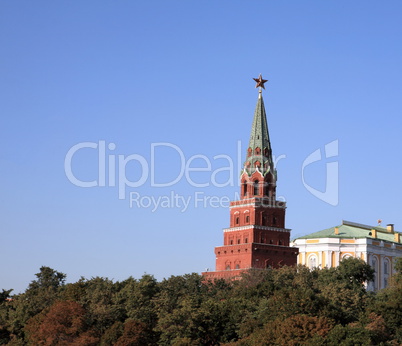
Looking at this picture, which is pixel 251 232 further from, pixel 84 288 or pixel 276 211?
pixel 84 288

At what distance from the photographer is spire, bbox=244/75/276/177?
130 metres

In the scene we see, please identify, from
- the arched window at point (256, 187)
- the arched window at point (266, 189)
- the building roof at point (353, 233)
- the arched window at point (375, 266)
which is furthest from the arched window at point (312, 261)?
the arched window at point (256, 187)

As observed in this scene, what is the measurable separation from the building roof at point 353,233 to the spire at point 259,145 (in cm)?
1870

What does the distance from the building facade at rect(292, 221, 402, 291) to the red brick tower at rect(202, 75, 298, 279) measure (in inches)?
469

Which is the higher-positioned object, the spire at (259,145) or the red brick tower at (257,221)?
the spire at (259,145)

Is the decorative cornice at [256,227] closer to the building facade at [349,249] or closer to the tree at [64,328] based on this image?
the building facade at [349,249]

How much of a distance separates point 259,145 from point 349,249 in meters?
23.4

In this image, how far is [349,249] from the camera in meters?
140

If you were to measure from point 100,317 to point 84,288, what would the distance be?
1582cm

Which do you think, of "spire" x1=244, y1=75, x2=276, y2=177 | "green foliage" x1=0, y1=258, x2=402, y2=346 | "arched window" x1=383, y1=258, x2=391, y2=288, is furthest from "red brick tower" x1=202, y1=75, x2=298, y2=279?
"arched window" x1=383, y1=258, x2=391, y2=288

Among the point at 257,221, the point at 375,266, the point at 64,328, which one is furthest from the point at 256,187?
the point at 64,328

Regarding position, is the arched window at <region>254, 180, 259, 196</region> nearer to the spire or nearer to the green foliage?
the spire

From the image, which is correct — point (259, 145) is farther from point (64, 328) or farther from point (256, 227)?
point (64, 328)

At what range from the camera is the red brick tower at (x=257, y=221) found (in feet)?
411
